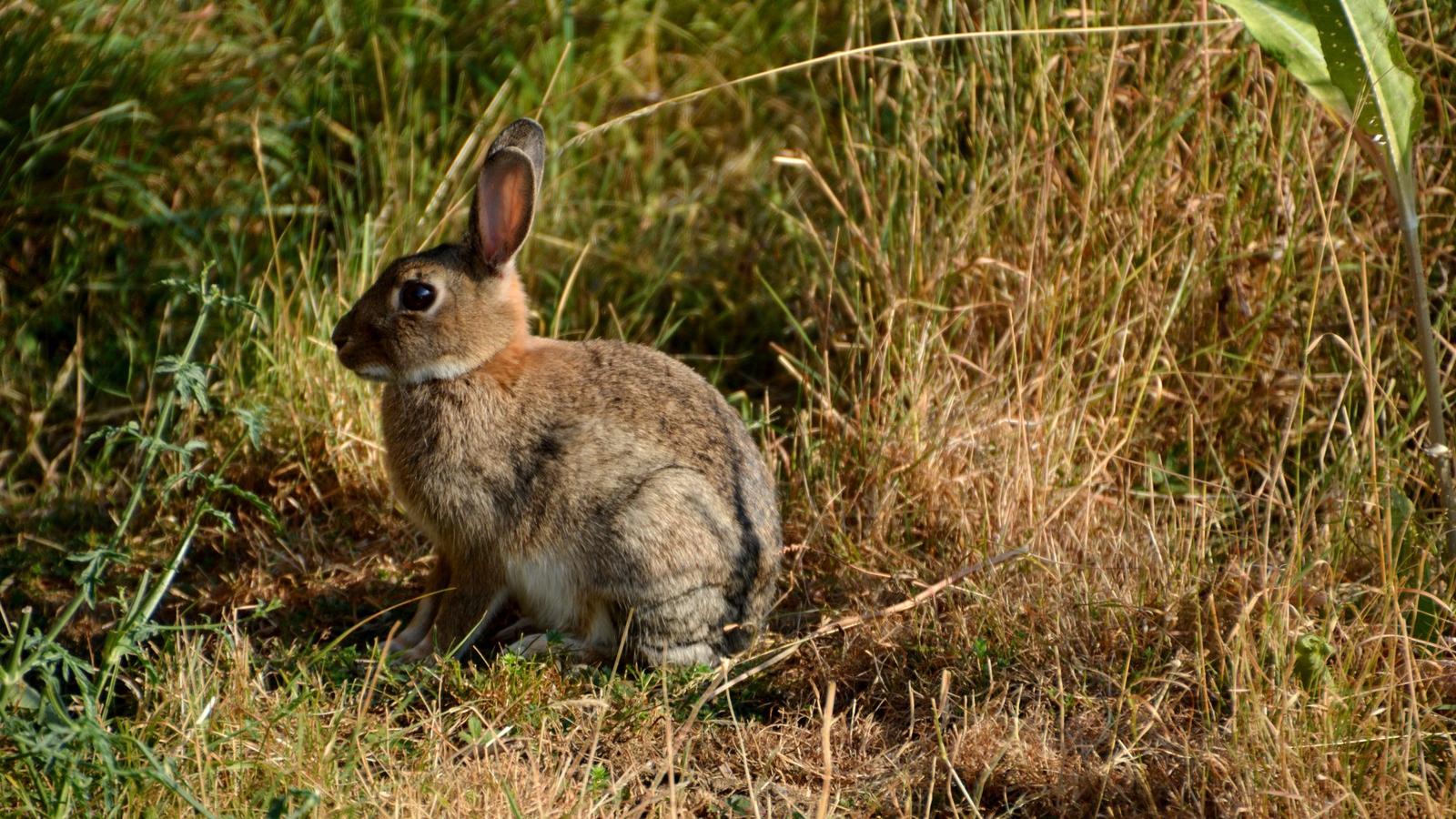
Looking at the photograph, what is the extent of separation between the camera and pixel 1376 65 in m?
3.67

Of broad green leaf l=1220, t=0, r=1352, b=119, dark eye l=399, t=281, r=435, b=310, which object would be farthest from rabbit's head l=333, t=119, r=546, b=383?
broad green leaf l=1220, t=0, r=1352, b=119

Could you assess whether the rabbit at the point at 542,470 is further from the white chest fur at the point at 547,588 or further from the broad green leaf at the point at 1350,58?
the broad green leaf at the point at 1350,58

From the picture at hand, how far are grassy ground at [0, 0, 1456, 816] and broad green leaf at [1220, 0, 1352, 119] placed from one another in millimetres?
271

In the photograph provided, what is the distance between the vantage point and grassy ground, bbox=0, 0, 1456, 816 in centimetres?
323

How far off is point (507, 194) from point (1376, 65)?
2.06 m

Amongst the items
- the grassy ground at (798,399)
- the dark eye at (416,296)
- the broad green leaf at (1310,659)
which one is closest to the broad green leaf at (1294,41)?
the grassy ground at (798,399)

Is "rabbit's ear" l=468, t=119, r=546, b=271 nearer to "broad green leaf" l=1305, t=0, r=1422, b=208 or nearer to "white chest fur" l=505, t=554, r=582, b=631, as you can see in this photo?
"white chest fur" l=505, t=554, r=582, b=631

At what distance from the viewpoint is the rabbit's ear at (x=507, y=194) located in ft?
12.5

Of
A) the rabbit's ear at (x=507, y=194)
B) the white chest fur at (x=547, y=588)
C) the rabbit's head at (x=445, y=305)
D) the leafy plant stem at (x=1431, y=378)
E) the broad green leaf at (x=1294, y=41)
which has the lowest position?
the white chest fur at (x=547, y=588)

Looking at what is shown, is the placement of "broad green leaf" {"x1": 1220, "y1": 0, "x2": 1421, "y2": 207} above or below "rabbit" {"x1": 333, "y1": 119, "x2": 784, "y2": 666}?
above

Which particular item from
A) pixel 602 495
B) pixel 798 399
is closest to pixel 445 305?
pixel 602 495

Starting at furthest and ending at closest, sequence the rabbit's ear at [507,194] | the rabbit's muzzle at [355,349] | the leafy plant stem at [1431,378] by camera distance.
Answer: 1. the rabbit's muzzle at [355,349]
2. the rabbit's ear at [507,194]
3. the leafy plant stem at [1431,378]

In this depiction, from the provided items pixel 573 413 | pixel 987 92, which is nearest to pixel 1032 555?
pixel 573 413

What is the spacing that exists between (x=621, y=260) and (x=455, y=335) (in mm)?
1412
